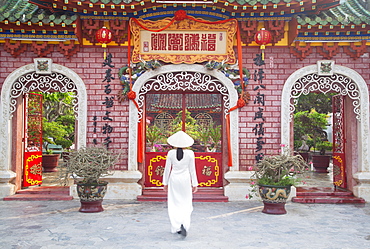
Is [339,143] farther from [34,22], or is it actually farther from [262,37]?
[34,22]

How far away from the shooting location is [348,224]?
5324mm

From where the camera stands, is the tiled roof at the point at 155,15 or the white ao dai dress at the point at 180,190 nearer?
the white ao dai dress at the point at 180,190

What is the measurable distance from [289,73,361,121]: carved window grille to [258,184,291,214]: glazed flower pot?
2.05 meters

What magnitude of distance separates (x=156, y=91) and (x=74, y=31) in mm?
2021

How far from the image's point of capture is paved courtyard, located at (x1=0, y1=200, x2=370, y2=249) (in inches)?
171

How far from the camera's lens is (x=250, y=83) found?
7320mm

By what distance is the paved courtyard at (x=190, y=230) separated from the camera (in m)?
4.34

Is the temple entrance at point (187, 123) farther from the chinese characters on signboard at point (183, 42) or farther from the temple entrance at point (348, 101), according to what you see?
the temple entrance at point (348, 101)

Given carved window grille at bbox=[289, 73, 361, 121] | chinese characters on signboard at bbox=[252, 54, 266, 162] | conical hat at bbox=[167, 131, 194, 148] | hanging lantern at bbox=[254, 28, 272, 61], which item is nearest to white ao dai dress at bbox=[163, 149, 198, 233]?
conical hat at bbox=[167, 131, 194, 148]

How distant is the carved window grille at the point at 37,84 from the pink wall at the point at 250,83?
0.86 feet

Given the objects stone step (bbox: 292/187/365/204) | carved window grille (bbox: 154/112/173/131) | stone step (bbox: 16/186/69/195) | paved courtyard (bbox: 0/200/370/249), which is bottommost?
paved courtyard (bbox: 0/200/370/249)

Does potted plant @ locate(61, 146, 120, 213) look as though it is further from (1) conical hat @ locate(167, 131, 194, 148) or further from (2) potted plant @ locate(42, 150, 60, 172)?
(2) potted plant @ locate(42, 150, 60, 172)

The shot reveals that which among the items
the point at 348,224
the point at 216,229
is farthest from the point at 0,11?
the point at 348,224

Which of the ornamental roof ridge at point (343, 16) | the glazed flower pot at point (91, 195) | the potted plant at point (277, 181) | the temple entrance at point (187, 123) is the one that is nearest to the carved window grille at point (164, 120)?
the temple entrance at point (187, 123)
